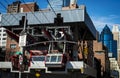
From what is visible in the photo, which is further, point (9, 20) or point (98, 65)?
point (98, 65)

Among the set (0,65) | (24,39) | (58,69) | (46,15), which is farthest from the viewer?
(46,15)

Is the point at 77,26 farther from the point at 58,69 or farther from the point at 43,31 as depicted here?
the point at 58,69

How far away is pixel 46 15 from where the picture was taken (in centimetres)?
7375

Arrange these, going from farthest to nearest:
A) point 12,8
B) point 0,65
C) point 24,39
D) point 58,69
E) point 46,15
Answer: point 12,8 → point 46,15 → point 0,65 → point 58,69 → point 24,39

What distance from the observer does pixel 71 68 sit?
2462 inches

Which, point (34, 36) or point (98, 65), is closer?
point (34, 36)

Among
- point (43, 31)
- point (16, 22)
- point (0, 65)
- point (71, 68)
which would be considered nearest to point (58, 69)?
point (71, 68)

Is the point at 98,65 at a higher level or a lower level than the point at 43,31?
lower

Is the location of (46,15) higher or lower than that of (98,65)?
higher

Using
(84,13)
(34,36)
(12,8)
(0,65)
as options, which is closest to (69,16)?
(84,13)

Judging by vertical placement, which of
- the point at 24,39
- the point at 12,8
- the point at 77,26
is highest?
the point at 12,8

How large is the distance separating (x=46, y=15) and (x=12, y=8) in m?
77.8

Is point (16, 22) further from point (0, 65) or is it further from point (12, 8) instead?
point (12, 8)

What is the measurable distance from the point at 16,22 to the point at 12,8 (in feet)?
241
